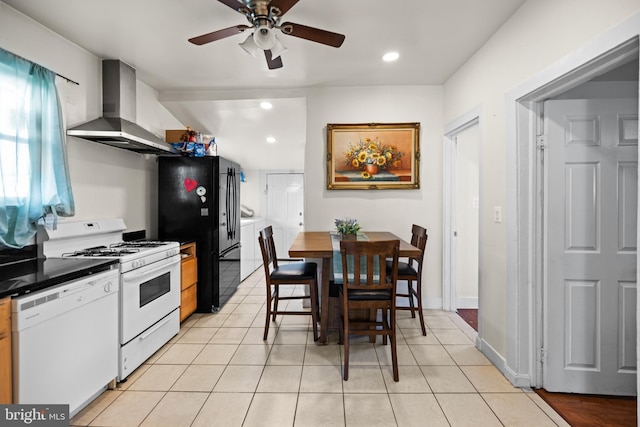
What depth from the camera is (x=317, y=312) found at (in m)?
2.94

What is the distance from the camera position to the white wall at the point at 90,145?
2.30 meters

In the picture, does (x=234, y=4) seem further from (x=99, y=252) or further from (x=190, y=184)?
(x=190, y=184)

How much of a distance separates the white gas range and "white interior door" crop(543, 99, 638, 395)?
9.27ft

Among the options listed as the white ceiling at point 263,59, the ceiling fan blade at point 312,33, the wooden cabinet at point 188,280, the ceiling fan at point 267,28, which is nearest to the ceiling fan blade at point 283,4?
the ceiling fan at point 267,28

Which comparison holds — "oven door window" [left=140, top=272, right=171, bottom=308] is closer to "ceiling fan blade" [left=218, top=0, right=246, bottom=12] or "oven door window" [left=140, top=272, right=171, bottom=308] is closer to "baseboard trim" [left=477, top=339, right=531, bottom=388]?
"ceiling fan blade" [left=218, top=0, right=246, bottom=12]

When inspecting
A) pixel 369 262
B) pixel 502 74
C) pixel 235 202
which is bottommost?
pixel 369 262

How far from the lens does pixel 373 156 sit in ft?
12.1

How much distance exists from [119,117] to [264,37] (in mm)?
1862

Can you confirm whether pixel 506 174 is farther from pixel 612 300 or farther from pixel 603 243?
pixel 612 300

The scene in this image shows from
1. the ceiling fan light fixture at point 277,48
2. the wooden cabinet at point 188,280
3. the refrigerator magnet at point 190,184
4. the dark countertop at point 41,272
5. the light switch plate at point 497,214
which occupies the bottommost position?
the wooden cabinet at point 188,280

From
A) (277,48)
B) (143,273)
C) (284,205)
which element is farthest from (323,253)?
(284,205)

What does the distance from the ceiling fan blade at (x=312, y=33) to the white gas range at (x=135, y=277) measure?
1.85m

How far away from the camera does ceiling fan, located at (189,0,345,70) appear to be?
1.78 metres

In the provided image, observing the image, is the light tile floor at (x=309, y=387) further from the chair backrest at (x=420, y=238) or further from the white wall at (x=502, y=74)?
the chair backrest at (x=420, y=238)
